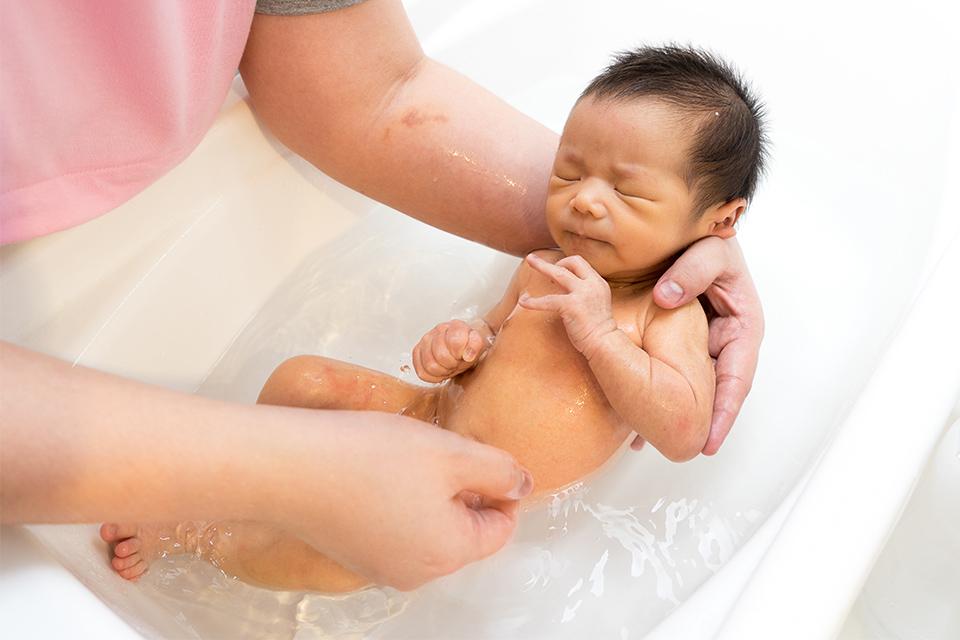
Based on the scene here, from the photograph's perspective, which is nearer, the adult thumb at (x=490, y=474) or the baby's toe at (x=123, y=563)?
the adult thumb at (x=490, y=474)

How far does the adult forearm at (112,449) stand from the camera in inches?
26.3

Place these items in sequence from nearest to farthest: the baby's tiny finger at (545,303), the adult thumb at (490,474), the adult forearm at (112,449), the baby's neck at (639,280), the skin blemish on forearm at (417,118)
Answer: the adult forearm at (112,449) < the adult thumb at (490,474) < the baby's tiny finger at (545,303) < the baby's neck at (639,280) < the skin blemish on forearm at (417,118)

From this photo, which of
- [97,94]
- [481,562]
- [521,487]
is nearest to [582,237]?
[521,487]

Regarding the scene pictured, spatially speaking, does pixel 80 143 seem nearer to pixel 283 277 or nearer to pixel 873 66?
pixel 283 277

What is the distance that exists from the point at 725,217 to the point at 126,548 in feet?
2.13

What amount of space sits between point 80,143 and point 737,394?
0.66 m

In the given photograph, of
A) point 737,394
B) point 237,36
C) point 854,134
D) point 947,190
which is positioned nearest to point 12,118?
point 237,36

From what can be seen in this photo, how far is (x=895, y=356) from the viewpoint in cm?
92

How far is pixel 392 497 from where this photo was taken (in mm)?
758

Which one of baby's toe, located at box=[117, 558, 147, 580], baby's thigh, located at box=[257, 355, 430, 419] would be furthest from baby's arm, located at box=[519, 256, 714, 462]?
baby's toe, located at box=[117, 558, 147, 580]

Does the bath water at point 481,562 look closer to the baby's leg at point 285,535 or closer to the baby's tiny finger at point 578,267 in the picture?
the baby's leg at point 285,535

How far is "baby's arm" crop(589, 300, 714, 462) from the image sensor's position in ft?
3.07

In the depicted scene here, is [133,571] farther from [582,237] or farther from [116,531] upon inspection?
[582,237]

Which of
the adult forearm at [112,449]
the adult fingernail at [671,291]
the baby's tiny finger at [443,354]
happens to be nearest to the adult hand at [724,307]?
the adult fingernail at [671,291]
